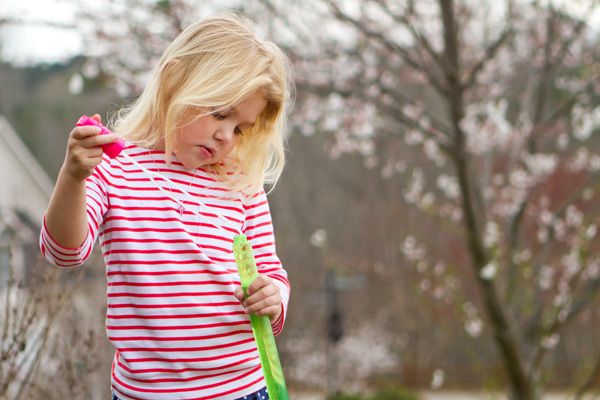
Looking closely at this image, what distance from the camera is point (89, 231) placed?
5.14 ft

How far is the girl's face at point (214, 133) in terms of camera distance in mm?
1648

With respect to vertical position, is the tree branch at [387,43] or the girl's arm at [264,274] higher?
the tree branch at [387,43]

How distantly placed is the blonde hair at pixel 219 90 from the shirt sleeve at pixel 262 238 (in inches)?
1.5

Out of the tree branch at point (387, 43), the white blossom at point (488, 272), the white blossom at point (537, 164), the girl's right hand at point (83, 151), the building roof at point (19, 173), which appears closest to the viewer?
the girl's right hand at point (83, 151)

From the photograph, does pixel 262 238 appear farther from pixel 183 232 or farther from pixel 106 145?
pixel 106 145

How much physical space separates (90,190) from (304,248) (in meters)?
19.1

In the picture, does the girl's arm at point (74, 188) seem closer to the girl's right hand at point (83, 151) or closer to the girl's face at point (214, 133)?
the girl's right hand at point (83, 151)

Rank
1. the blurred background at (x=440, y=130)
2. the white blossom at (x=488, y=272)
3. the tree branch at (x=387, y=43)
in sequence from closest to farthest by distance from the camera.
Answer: the blurred background at (x=440, y=130) < the tree branch at (x=387, y=43) < the white blossom at (x=488, y=272)

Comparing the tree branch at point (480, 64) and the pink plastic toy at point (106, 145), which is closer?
Result: the pink plastic toy at point (106, 145)

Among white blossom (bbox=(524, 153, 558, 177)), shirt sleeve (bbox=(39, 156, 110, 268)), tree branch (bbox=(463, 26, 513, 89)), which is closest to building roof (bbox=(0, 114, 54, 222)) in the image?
white blossom (bbox=(524, 153, 558, 177))

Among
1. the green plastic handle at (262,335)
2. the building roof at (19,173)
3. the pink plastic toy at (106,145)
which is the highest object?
the pink plastic toy at (106,145)

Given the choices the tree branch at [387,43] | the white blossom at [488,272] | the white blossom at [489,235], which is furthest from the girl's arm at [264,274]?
the white blossom at [489,235]

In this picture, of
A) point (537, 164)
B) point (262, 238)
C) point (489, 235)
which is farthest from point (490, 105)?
point (262, 238)

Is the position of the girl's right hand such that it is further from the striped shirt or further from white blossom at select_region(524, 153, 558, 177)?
white blossom at select_region(524, 153, 558, 177)
